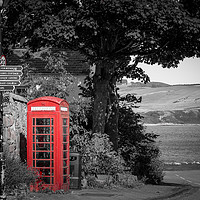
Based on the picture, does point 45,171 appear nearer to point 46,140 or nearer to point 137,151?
point 46,140

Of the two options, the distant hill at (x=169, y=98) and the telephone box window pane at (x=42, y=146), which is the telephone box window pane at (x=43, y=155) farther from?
the distant hill at (x=169, y=98)

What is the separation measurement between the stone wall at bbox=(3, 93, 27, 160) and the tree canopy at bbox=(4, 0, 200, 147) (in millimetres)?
3362

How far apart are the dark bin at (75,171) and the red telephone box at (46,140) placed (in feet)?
3.37

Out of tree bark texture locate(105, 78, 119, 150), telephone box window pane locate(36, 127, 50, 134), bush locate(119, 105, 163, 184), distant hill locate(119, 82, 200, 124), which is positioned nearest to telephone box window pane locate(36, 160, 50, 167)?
telephone box window pane locate(36, 127, 50, 134)

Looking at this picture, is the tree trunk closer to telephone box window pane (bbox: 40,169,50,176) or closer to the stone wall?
the stone wall

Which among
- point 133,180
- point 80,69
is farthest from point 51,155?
point 80,69

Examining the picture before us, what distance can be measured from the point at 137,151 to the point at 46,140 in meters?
8.44

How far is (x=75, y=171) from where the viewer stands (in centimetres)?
1308

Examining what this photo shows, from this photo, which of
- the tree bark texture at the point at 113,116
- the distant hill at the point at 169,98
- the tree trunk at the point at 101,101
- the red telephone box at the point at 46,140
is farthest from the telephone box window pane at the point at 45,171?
the distant hill at the point at 169,98

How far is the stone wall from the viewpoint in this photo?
1227 cm

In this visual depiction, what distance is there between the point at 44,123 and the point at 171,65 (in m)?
11.9

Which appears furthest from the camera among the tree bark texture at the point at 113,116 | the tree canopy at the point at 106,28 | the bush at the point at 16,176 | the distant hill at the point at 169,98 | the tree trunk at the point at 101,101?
the distant hill at the point at 169,98

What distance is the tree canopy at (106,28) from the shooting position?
15430 millimetres

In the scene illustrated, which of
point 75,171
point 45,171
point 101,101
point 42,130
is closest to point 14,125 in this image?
point 42,130
